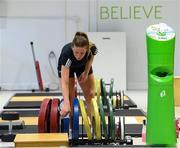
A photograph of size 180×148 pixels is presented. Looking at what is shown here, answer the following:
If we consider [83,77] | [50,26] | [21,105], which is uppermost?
[50,26]

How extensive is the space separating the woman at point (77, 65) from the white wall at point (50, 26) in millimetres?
5621

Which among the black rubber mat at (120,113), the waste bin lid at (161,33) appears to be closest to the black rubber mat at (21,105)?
the black rubber mat at (120,113)

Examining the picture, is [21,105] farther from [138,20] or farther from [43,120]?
[138,20]

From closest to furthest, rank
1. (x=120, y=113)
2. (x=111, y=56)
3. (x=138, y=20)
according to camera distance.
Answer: (x=120, y=113), (x=111, y=56), (x=138, y=20)

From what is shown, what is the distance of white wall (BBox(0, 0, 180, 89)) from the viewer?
36.9ft

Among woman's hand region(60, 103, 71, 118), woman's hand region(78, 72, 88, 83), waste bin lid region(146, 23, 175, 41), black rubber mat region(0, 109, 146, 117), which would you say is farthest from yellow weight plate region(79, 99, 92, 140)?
black rubber mat region(0, 109, 146, 117)

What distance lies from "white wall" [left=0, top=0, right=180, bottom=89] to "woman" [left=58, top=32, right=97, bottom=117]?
221 inches

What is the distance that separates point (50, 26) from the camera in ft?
37.0

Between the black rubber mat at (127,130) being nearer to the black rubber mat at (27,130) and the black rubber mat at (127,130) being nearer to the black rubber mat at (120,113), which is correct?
the black rubber mat at (27,130)

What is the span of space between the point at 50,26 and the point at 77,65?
6.13 m

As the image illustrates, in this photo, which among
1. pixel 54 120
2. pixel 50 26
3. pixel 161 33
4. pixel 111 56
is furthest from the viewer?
pixel 50 26

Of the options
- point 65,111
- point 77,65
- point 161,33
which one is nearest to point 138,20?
point 77,65

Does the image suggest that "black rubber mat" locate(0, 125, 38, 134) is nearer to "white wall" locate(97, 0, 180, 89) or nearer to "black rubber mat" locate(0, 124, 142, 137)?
"black rubber mat" locate(0, 124, 142, 137)

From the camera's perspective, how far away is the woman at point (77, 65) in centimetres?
459
